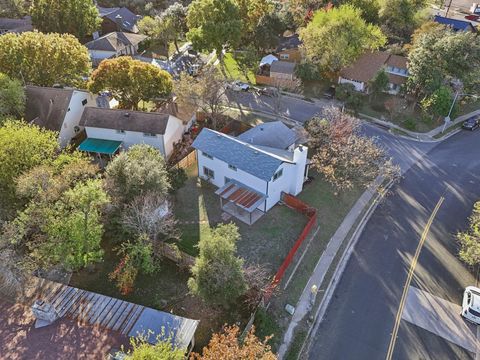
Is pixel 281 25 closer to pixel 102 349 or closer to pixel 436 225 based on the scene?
pixel 436 225

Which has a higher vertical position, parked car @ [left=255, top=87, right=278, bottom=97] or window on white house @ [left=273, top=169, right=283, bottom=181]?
window on white house @ [left=273, top=169, right=283, bottom=181]

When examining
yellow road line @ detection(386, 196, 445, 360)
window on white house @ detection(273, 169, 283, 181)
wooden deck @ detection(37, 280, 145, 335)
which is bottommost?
yellow road line @ detection(386, 196, 445, 360)

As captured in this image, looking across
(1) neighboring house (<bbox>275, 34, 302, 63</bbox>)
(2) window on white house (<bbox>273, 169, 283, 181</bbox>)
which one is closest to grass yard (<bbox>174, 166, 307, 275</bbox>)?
(2) window on white house (<bbox>273, 169, 283, 181</bbox>)

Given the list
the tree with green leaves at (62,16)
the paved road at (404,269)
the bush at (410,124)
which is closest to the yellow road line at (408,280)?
the paved road at (404,269)

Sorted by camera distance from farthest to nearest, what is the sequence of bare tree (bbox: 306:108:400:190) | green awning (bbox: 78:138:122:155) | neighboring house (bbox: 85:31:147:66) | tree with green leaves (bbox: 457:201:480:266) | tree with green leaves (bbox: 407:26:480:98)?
1. neighboring house (bbox: 85:31:147:66)
2. tree with green leaves (bbox: 407:26:480:98)
3. green awning (bbox: 78:138:122:155)
4. bare tree (bbox: 306:108:400:190)
5. tree with green leaves (bbox: 457:201:480:266)

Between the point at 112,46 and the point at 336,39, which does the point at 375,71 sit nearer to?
the point at 336,39

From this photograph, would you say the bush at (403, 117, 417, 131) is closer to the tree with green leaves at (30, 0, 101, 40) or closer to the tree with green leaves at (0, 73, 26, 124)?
the tree with green leaves at (0, 73, 26, 124)

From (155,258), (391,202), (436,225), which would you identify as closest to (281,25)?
(391,202)

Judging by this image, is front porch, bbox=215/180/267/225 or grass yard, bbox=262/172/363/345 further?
front porch, bbox=215/180/267/225
